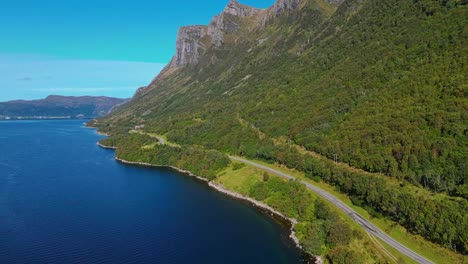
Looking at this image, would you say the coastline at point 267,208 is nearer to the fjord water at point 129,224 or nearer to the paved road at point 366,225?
the fjord water at point 129,224

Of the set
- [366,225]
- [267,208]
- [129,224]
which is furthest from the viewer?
[267,208]

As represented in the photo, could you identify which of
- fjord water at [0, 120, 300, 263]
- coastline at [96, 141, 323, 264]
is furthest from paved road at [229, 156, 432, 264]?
fjord water at [0, 120, 300, 263]

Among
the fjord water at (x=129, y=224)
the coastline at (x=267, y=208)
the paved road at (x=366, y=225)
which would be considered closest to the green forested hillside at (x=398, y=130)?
the paved road at (x=366, y=225)

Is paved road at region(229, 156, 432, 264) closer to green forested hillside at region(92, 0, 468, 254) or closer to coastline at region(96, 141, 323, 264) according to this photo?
green forested hillside at region(92, 0, 468, 254)

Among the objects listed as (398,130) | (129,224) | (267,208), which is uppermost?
(398,130)

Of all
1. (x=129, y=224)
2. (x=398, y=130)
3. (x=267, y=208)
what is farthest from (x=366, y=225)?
(x=129, y=224)

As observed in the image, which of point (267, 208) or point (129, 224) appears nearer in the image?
point (129, 224)

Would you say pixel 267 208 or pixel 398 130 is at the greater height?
pixel 398 130

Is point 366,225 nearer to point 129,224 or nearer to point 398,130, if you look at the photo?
point 398,130
